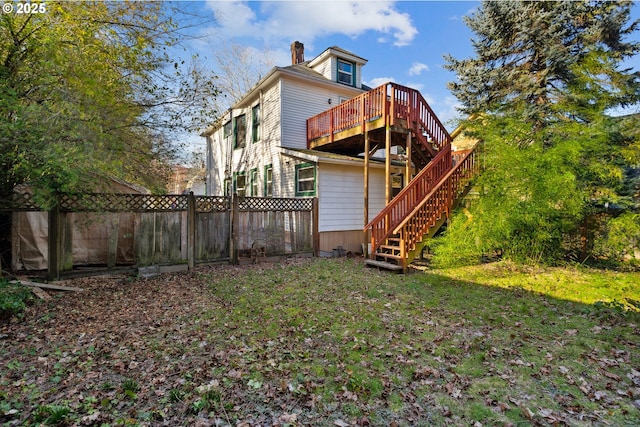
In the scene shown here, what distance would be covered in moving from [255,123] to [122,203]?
27.8 feet

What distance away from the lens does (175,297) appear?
548cm

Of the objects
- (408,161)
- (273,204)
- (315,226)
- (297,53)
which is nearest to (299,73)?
(297,53)

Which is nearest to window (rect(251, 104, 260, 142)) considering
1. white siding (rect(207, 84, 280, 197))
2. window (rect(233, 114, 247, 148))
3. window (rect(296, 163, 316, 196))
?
white siding (rect(207, 84, 280, 197))

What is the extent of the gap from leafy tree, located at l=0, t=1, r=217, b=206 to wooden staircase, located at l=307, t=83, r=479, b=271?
17.8 ft

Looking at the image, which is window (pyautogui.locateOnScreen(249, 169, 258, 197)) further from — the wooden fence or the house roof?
the wooden fence

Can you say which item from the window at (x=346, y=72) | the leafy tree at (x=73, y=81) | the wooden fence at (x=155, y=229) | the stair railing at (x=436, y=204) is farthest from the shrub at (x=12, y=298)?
the window at (x=346, y=72)

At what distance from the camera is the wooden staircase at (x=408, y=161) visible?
779 cm

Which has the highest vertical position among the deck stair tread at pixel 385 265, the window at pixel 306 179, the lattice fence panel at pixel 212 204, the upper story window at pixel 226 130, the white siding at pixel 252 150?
the upper story window at pixel 226 130

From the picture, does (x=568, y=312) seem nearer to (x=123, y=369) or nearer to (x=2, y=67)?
(x=123, y=369)

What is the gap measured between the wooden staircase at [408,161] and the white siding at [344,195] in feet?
4.25

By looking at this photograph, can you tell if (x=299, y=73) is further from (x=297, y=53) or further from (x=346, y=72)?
(x=297, y=53)

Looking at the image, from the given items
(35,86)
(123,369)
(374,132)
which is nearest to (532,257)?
(374,132)

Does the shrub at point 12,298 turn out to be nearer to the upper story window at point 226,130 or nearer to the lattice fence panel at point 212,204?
the lattice fence panel at point 212,204

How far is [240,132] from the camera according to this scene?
51.9 feet
